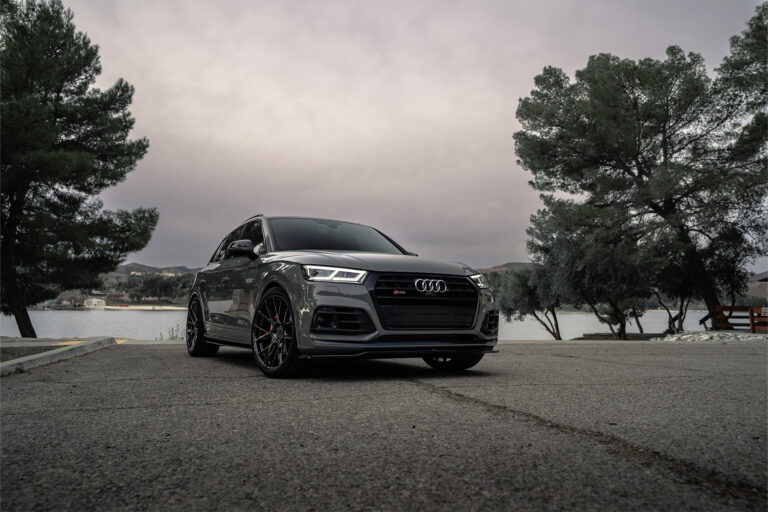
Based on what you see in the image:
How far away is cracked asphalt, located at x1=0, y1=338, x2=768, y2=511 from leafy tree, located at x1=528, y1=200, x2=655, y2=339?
23.2 m

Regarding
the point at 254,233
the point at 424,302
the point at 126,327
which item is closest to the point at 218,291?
the point at 254,233

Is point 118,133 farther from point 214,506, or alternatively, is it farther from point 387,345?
point 214,506

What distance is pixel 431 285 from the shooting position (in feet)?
18.3

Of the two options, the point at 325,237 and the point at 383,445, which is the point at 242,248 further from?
the point at 383,445

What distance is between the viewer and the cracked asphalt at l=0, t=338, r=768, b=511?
206 centimetres

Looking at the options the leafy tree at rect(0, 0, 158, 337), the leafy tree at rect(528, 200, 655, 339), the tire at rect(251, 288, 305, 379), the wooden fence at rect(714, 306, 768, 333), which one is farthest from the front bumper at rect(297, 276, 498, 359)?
the leafy tree at rect(528, 200, 655, 339)

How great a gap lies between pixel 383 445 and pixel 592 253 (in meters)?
27.0

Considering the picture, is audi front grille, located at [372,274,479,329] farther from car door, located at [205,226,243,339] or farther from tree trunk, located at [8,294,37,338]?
tree trunk, located at [8,294,37,338]

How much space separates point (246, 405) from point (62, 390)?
70.6 inches

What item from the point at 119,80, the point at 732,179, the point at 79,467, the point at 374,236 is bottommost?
the point at 79,467

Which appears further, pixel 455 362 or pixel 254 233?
pixel 254 233

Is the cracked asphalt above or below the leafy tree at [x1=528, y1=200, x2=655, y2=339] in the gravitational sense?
below

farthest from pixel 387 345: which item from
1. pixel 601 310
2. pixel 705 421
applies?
pixel 601 310

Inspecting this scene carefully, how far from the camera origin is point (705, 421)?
333 cm
